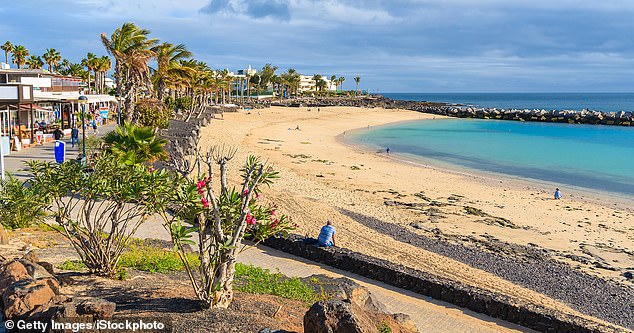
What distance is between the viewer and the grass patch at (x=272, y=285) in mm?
9617

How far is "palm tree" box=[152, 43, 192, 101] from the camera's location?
1431 inches

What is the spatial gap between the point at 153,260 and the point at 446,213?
1443 cm

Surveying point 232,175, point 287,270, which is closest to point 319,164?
point 232,175

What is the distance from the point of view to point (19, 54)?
A: 6072cm

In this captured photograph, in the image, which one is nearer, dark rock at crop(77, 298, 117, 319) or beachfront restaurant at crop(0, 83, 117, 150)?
dark rock at crop(77, 298, 117, 319)

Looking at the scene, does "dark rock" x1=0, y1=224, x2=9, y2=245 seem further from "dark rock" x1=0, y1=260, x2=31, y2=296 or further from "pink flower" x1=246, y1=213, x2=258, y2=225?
"pink flower" x1=246, y1=213, x2=258, y2=225

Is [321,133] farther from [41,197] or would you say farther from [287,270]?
[41,197]

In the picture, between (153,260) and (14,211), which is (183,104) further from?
(153,260)

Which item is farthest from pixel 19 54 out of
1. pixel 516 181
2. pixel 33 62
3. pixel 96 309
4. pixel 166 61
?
pixel 96 309

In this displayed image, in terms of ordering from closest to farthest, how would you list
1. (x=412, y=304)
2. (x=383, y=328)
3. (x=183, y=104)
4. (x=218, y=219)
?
(x=218, y=219) → (x=383, y=328) → (x=412, y=304) → (x=183, y=104)

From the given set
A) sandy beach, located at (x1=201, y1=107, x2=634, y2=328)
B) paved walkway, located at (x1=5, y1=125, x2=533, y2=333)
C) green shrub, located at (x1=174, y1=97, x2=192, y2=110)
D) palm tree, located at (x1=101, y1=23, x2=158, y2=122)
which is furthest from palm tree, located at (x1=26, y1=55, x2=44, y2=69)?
paved walkway, located at (x1=5, y1=125, x2=533, y2=333)

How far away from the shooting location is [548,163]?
42219 mm

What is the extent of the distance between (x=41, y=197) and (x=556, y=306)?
11.5m

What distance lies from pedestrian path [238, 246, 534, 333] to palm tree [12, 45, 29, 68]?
59063mm
